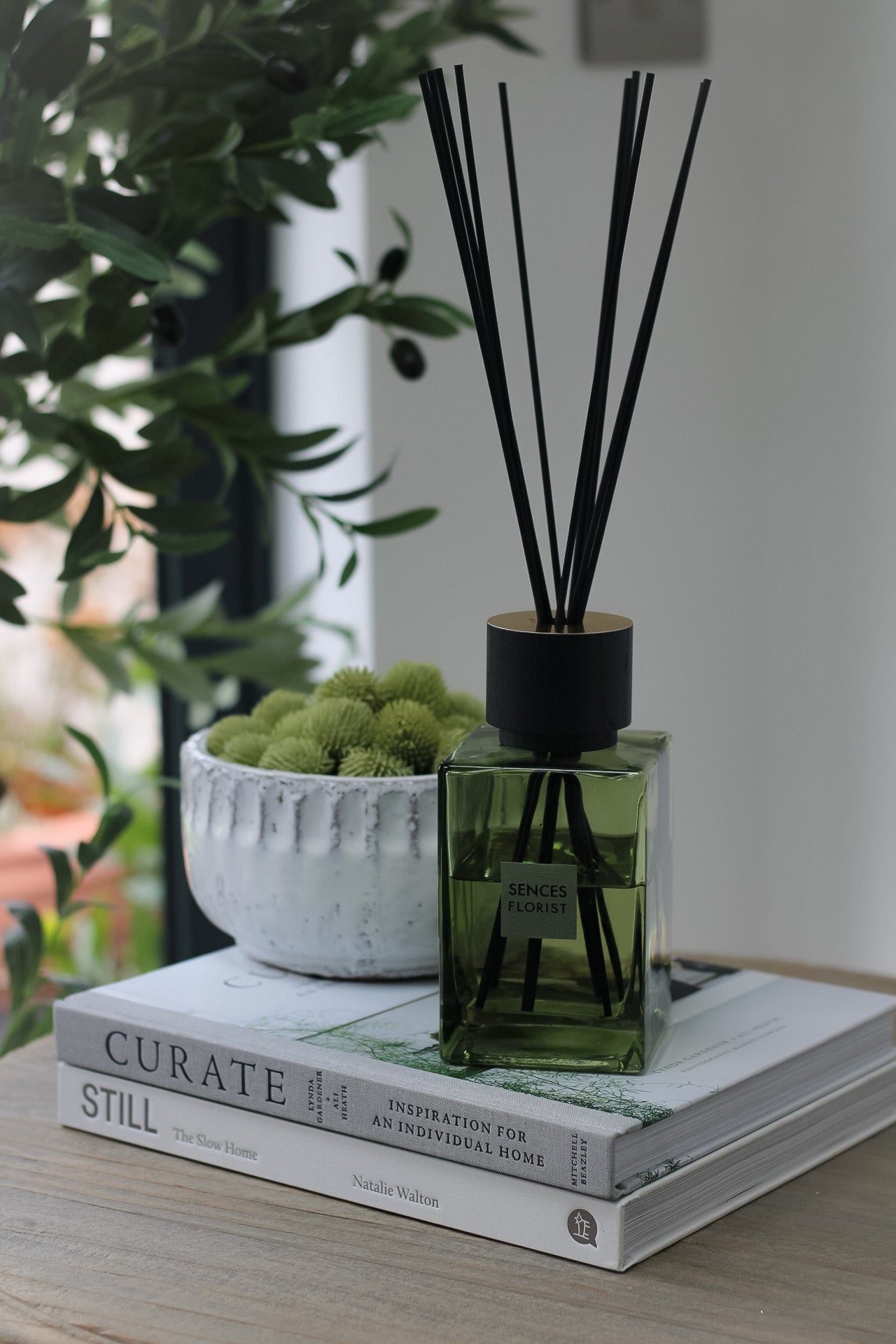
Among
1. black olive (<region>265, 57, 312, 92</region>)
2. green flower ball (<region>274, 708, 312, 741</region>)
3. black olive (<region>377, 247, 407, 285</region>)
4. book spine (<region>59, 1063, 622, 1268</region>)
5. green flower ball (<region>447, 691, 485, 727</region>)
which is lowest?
book spine (<region>59, 1063, 622, 1268</region>)

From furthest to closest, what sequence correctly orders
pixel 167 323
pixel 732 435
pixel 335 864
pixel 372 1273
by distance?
pixel 732 435 → pixel 167 323 → pixel 335 864 → pixel 372 1273

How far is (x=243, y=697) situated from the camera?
1454mm

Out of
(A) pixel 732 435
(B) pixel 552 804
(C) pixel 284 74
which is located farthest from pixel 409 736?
(A) pixel 732 435

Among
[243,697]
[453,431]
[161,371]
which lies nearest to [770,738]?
[453,431]

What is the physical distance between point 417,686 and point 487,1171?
0.85ft

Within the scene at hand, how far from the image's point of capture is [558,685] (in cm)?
58

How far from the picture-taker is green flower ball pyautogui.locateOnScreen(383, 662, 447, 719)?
743mm

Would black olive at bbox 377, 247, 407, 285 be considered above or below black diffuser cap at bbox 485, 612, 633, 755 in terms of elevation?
above

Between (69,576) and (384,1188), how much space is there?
0.38 meters

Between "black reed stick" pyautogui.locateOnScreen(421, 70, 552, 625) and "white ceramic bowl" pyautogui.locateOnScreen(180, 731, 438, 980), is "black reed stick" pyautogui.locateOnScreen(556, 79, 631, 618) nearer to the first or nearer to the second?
"black reed stick" pyautogui.locateOnScreen(421, 70, 552, 625)

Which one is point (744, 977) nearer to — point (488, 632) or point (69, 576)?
point (488, 632)

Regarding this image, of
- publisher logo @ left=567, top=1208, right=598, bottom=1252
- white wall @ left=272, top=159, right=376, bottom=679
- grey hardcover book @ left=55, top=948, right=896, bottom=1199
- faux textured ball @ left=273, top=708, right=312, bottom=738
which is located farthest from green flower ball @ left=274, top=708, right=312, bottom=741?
white wall @ left=272, top=159, right=376, bottom=679

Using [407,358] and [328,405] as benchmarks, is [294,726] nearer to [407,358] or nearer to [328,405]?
[407,358]

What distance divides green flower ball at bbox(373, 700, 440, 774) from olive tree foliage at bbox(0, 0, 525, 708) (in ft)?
0.59
